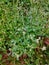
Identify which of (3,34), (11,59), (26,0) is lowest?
(11,59)

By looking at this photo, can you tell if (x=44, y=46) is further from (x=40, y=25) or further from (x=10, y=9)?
(x=10, y=9)

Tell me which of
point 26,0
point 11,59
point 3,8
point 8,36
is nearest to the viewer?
point 11,59

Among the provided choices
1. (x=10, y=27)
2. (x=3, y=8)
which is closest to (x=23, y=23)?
(x=10, y=27)

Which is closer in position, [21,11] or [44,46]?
[44,46]

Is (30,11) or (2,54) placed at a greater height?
(30,11)

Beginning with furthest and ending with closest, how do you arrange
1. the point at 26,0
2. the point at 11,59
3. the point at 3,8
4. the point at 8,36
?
the point at 26,0
the point at 3,8
the point at 8,36
the point at 11,59

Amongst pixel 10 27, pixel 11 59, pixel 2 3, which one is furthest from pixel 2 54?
pixel 2 3

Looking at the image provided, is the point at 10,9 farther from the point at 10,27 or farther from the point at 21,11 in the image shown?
the point at 10,27
